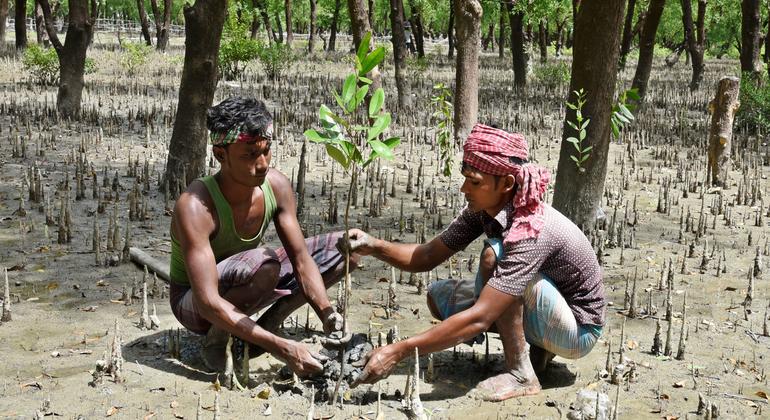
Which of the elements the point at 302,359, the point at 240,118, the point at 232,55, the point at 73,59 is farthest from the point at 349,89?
the point at 232,55

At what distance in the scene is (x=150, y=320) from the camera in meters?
4.41

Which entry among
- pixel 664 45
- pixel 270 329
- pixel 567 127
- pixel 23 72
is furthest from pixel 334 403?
pixel 664 45

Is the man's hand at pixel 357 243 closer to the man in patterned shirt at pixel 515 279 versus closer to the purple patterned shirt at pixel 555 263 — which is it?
the man in patterned shirt at pixel 515 279

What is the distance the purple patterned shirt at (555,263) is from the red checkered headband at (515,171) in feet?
0.15

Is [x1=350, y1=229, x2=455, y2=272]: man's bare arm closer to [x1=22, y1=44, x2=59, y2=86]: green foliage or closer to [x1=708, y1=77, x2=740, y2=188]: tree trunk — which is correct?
[x1=708, y1=77, x2=740, y2=188]: tree trunk

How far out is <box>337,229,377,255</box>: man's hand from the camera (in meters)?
3.69

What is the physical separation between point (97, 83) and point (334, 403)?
13.2 m

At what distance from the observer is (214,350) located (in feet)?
12.5

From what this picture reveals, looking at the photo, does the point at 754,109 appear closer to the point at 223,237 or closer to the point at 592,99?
the point at 592,99

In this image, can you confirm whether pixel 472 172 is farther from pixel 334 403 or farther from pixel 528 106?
pixel 528 106

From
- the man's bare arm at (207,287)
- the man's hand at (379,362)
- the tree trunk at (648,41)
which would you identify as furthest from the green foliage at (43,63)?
the man's hand at (379,362)

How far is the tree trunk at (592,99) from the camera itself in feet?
20.3

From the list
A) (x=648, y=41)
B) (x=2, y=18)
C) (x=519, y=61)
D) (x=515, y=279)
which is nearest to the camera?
(x=515, y=279)

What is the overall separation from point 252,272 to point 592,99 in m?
3.57
